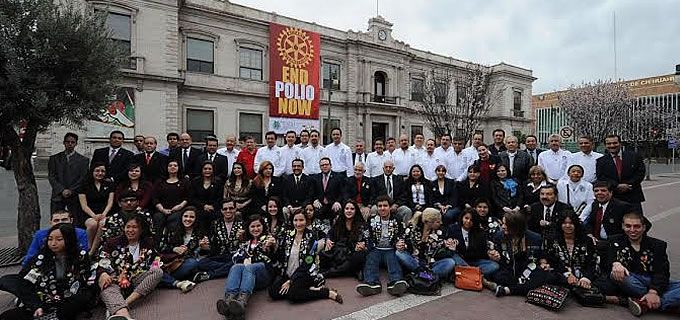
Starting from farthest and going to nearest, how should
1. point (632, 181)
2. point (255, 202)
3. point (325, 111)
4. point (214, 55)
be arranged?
1. point (325, 111)
2. point (214, 55)
3. point (255, 202)
4. point (632, 181)

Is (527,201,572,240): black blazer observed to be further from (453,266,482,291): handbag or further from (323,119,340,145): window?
(323,119,340,145): window

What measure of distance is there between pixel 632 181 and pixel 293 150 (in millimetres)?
5739

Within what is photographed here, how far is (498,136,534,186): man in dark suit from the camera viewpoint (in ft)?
22.8

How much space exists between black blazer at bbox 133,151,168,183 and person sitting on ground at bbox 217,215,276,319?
220cm

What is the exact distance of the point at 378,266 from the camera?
5520mm

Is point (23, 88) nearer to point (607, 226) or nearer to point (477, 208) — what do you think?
point (477, 208)

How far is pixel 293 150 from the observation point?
792 centimetres

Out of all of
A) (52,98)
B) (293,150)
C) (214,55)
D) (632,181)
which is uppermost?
(214,55)

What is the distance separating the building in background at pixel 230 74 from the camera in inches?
835

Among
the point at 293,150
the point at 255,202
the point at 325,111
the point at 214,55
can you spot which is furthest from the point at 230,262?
the point at 325,111

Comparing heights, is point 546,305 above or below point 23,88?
below

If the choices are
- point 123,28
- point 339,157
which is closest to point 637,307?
point 339,157

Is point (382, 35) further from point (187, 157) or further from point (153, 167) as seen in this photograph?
point (153, 167)

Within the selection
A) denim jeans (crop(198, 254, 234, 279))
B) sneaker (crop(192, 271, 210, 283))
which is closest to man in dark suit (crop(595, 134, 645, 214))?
denim jeans (crop(198, 254, 234, 279))
